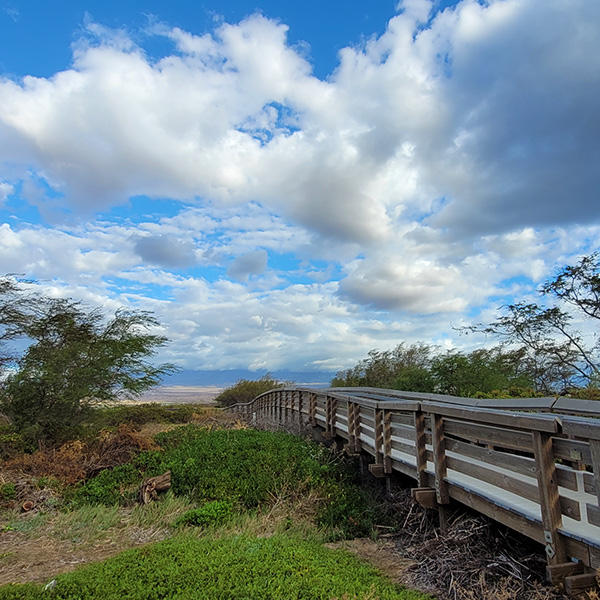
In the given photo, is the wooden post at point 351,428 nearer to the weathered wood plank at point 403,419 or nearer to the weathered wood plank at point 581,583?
the weathered wood plank at point 403,419

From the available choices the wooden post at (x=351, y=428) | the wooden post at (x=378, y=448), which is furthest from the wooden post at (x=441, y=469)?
the wooden post at (x=351, y=428)

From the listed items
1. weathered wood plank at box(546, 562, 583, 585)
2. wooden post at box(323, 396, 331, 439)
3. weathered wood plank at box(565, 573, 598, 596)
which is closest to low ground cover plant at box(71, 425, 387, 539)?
wooden post at box(323, 396, 331, 439)

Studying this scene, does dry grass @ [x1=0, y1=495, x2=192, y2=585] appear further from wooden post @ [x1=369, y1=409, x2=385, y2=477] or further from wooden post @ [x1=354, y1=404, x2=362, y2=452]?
wooden post @ [x1=354, y1=404, x2=362, y2=452]

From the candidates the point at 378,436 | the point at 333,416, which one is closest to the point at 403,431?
the point at 378,436

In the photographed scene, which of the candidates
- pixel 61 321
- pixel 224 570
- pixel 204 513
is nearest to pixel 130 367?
pixel 61 321

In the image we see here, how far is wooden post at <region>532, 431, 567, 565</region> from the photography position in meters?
4.05

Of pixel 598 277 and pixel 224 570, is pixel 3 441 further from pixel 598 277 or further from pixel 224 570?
pixel 598 277

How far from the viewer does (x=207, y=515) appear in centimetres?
763

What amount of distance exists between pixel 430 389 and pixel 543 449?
50.2ft

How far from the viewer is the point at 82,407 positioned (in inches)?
574

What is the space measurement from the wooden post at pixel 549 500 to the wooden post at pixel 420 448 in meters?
2.43

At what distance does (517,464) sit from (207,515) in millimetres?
5060

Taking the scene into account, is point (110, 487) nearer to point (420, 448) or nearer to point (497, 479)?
point (420, 448)

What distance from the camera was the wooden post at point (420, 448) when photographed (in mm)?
6547
